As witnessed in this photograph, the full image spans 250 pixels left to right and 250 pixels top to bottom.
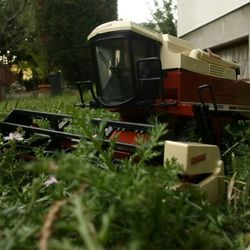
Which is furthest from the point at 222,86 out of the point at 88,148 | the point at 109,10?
the point at 109,10

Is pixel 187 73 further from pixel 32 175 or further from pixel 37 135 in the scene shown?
pixel 32 175

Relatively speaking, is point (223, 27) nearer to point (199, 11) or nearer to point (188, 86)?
point (199, 11)

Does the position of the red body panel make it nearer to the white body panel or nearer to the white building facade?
the white body panel

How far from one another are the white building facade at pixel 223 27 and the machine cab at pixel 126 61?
662 centimetres

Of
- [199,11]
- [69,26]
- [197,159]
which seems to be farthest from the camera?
[69,26]

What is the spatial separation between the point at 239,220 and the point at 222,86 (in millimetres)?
3241

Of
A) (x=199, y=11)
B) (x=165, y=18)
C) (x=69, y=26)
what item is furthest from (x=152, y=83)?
(x=165, y=18)

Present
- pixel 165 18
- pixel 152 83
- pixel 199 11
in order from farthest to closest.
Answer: pixel 165 18 < pixel 199 11 < pixel 152 83

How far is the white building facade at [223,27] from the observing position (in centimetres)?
1158

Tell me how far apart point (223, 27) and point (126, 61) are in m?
8.20

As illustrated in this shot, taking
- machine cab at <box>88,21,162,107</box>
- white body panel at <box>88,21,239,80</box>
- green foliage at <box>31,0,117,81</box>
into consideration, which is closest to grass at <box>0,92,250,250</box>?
machine cab at <box>88,21,162,107</box>

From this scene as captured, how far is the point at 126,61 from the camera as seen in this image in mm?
5090

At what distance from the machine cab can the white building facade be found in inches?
261

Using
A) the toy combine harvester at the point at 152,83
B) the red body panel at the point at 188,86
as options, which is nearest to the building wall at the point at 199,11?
the red body panel at the point at 188,86
